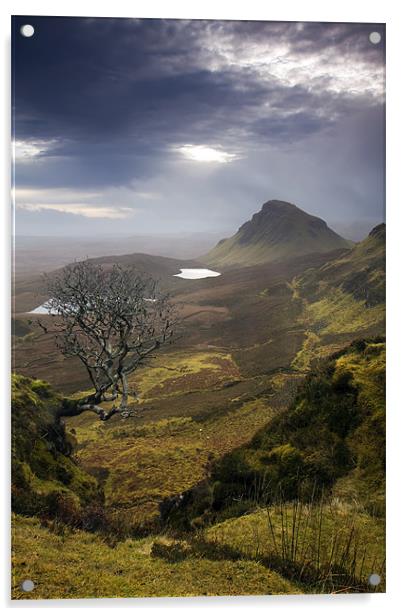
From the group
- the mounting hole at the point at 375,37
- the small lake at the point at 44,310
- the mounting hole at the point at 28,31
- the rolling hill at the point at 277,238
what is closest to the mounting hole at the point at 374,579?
the rolling hill at the point at 277,238

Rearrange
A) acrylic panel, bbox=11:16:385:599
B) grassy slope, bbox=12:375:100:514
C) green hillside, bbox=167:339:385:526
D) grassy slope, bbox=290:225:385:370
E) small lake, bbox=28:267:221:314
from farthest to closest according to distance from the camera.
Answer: small lake, bbox=28:267:221:314
grassy slope, bbox=290:225:385:370
green hillside, bbox=167:339:385:526
grassy slope, bbox=12:375:100:514
acrylic panel, bbox=11:16:385:599

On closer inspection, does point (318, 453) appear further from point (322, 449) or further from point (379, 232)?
point (379, 232)

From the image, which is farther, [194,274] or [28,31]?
[194,274]

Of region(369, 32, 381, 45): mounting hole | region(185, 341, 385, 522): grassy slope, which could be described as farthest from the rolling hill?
region(369, 32, 381, 45): mounting hole

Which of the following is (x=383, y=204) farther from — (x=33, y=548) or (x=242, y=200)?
(x=33, y=548)

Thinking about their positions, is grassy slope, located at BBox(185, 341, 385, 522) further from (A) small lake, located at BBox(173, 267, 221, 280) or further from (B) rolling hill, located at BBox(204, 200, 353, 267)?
(A) small lake, located at BBox(173, 267, 221, 280)

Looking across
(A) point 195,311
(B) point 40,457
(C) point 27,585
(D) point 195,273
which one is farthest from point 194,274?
(C) point 27,585

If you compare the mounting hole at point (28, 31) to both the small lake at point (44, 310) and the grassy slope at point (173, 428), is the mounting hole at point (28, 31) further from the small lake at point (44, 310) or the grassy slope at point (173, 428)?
the grassy slope at point (173, 428)
